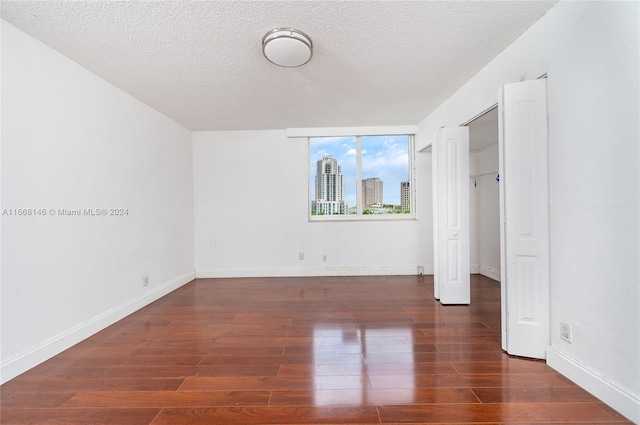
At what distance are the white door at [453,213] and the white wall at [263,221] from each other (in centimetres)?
150

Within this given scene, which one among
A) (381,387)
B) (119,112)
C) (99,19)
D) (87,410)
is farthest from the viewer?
(119,112)

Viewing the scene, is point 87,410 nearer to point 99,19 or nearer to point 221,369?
point 221,369

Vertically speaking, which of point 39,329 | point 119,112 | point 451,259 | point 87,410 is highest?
point 119,112

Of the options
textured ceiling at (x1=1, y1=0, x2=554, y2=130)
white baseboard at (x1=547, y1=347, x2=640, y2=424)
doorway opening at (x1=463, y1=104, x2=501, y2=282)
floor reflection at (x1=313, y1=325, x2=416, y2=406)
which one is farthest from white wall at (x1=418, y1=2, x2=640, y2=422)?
doorway opening at (x1=463, y1=104, x2=501, y2=282)

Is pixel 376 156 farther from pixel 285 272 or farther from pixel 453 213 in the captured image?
pixel 285 272

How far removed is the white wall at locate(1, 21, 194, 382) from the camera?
2000 millimetres

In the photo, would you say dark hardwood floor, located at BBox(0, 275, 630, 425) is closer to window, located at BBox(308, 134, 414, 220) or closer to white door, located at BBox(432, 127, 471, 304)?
white door, located at BBox(432, 127, 471, 304)

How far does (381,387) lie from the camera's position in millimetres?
1762

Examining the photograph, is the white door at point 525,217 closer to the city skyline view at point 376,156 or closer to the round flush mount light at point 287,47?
the round flush mount light at point 287,47

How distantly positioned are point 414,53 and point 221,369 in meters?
3.06

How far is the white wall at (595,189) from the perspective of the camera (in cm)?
147

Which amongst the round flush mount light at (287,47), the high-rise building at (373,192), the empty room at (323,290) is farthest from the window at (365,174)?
the round flush mount light at (287,47)

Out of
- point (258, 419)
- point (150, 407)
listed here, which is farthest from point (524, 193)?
point (150, 407)

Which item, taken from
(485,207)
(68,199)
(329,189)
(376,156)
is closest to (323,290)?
(329,189)
